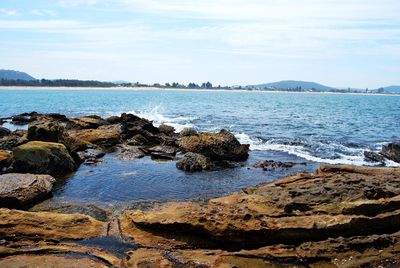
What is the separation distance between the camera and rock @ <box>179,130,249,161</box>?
24.0m

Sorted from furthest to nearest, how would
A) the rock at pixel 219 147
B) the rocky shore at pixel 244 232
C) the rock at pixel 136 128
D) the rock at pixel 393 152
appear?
1. the rock at pixel 136 128
2. the rock at pixel 393 152
3. the rock at pixel 219 147
4. the rocky shore at pixel 244 232

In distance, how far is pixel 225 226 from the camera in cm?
1030

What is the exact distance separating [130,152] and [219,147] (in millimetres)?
5848

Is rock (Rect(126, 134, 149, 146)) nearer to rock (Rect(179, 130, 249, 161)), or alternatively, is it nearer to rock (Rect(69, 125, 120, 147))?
rock (Rect(69, 125, 120, 147))

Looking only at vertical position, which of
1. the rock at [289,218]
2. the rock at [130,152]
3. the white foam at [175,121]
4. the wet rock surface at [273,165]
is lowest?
the white foam at [175,121]

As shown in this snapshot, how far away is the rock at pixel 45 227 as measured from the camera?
10805 mm

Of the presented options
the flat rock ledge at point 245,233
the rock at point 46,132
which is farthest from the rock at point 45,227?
the rock at point 46,132

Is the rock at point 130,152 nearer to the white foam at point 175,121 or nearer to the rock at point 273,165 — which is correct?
the rock at point 273,165

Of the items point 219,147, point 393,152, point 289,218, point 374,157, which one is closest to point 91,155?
point 219,147

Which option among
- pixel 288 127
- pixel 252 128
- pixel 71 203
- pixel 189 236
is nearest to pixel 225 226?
pixel 189 236

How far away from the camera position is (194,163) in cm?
2139

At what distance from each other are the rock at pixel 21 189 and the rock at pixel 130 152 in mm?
8362

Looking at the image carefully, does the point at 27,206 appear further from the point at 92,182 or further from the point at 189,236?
the point at 189,236

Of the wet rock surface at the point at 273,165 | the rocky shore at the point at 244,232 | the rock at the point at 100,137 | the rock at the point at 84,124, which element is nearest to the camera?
the rocky shore at the point at 244,232
